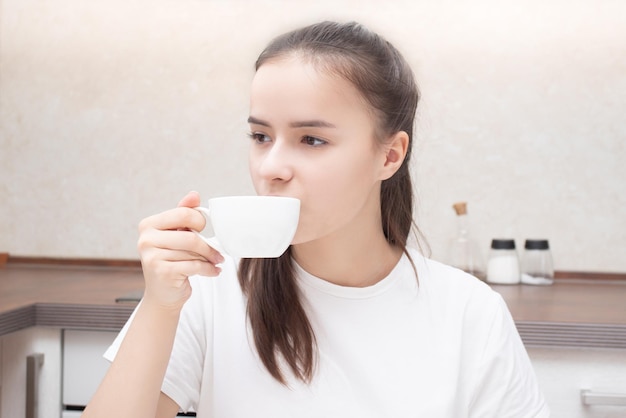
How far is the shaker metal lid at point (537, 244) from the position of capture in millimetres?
1924

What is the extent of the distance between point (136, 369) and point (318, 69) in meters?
0.45

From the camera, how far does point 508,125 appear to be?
203 cm

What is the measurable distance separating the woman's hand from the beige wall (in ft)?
4.28

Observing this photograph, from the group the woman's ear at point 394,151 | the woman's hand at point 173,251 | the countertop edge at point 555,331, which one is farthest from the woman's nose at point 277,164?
the countertop edge at point 555,331

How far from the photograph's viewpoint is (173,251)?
32.3 inches

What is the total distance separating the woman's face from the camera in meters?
0.89

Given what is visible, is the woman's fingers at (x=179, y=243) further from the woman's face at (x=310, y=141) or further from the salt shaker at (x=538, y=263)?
the salt shaker at (x=538, y=263)

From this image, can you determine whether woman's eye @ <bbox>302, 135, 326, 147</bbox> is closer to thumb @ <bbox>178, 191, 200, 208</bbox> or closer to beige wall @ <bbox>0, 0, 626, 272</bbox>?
thumb @ <bbox>178, 191, 200, 208</bbox>

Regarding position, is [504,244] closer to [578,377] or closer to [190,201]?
[578,377]

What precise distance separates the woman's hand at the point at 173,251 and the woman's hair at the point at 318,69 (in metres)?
0.24

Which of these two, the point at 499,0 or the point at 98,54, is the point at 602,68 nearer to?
the point at 499,0

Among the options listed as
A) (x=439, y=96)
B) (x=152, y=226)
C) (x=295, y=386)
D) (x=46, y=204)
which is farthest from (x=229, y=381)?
(x=46, y=204)

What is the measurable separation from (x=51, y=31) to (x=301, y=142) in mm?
1592

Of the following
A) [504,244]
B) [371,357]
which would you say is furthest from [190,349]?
[504,244]
